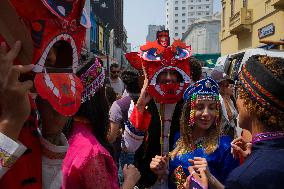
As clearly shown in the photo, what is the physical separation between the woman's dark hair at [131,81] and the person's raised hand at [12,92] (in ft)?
10.1

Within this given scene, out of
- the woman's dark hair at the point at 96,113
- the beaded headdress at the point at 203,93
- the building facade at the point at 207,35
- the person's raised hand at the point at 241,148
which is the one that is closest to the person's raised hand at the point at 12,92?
the woman's dark hair at the point at 96,113

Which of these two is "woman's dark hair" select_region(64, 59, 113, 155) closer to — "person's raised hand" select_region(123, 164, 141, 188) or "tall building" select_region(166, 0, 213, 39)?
"person's raised hand" select_region(123, 164, 141, 188)

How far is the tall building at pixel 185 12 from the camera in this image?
130750 mm

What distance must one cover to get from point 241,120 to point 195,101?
2.74 ft

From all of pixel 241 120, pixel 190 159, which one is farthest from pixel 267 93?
pixel 190 159

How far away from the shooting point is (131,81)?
4434mm

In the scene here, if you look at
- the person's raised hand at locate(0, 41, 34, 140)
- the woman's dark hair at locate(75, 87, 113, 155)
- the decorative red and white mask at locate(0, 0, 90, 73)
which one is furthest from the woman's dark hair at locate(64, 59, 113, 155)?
the person's raised hand at locate(0, 41, 34, 140)

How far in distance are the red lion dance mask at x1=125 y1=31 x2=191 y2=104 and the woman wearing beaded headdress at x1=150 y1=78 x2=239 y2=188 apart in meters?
0.21

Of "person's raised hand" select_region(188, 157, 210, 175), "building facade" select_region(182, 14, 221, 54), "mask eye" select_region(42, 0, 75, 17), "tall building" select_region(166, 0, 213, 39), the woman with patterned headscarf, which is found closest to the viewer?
"mask eye" select_region(42, 0, 75, 17)

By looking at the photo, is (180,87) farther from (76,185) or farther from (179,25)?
(179,25)

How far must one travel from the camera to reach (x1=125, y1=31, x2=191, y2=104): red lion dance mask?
3.06 meters

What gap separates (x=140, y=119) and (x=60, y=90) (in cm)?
182

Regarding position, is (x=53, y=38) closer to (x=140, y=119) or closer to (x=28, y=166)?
(x=28, y=166)

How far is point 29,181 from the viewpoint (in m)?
1.33
